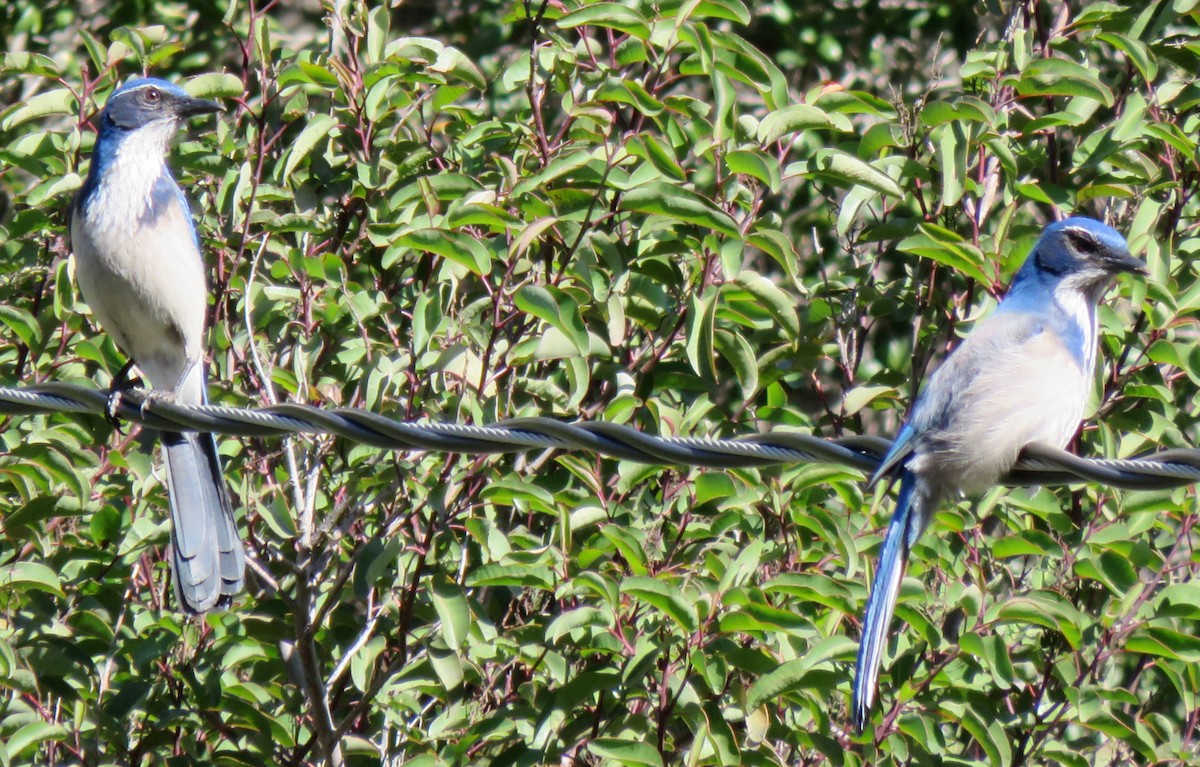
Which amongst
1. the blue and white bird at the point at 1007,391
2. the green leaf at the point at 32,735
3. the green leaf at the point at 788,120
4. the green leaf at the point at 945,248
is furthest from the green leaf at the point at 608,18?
the green leaf at the point at 32,735

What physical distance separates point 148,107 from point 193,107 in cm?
16

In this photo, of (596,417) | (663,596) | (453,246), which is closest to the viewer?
(663,596)

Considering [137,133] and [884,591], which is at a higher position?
[137,133]

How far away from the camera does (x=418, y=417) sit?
5344mm

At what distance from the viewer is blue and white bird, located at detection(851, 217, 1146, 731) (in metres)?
4.80

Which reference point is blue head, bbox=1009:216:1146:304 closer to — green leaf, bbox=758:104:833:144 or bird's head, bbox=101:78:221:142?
green leaf, bbox=758:104:833:144

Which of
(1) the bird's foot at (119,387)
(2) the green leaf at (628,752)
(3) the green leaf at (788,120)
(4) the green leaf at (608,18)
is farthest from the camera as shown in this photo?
(3) the green leaf at (788,120)

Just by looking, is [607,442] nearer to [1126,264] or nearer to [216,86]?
[1126,264]

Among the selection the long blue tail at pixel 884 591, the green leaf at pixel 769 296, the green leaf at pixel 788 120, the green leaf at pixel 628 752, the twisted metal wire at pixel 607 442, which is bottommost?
the green leaf at pixel 628 752

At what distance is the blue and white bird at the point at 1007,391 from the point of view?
15.7ft

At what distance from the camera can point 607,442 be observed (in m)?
3.85

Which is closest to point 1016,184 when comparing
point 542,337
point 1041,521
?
point 1041,521

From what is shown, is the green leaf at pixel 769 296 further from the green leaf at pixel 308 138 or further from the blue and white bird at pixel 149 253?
the blue and white bird at pixel 149 253

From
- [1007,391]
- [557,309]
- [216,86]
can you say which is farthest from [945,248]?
[216,86]
